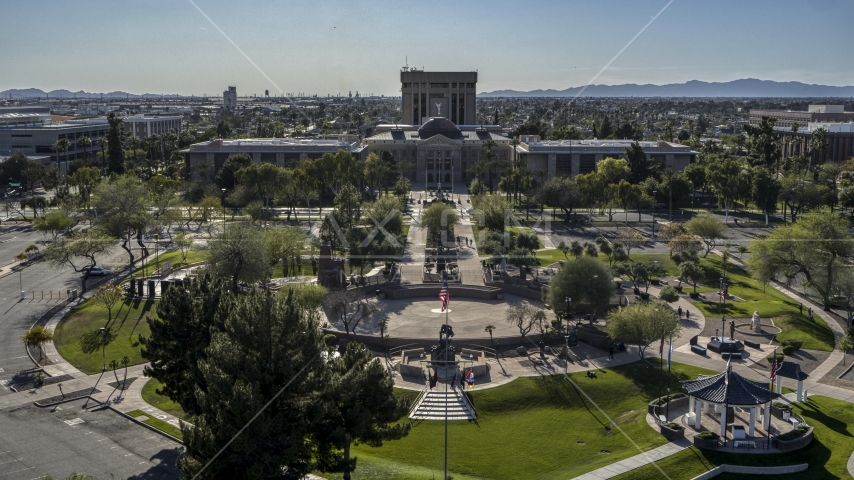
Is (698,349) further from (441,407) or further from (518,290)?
(441,407)

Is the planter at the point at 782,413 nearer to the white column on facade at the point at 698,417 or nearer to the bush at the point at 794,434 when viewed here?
the bush at the point at 794,434

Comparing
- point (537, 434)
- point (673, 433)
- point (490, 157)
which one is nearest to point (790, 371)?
point (673, 433)

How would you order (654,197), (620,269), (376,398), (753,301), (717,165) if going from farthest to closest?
→ 1. (717,165)
2. (654,197)
3. (620,269)
4. (753,301)
5. (376,398)

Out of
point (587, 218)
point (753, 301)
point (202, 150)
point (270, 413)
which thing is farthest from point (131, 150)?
point (270, 413)

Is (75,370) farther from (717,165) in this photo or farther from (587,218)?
(717,165)

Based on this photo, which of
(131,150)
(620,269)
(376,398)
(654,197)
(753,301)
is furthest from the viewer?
(131,150)

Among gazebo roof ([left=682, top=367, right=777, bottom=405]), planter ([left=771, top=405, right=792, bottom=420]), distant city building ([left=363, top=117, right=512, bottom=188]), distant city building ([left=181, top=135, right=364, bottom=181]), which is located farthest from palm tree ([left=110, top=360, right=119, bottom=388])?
distant city building ([left=363, top=117, right=512, bottom=188])
